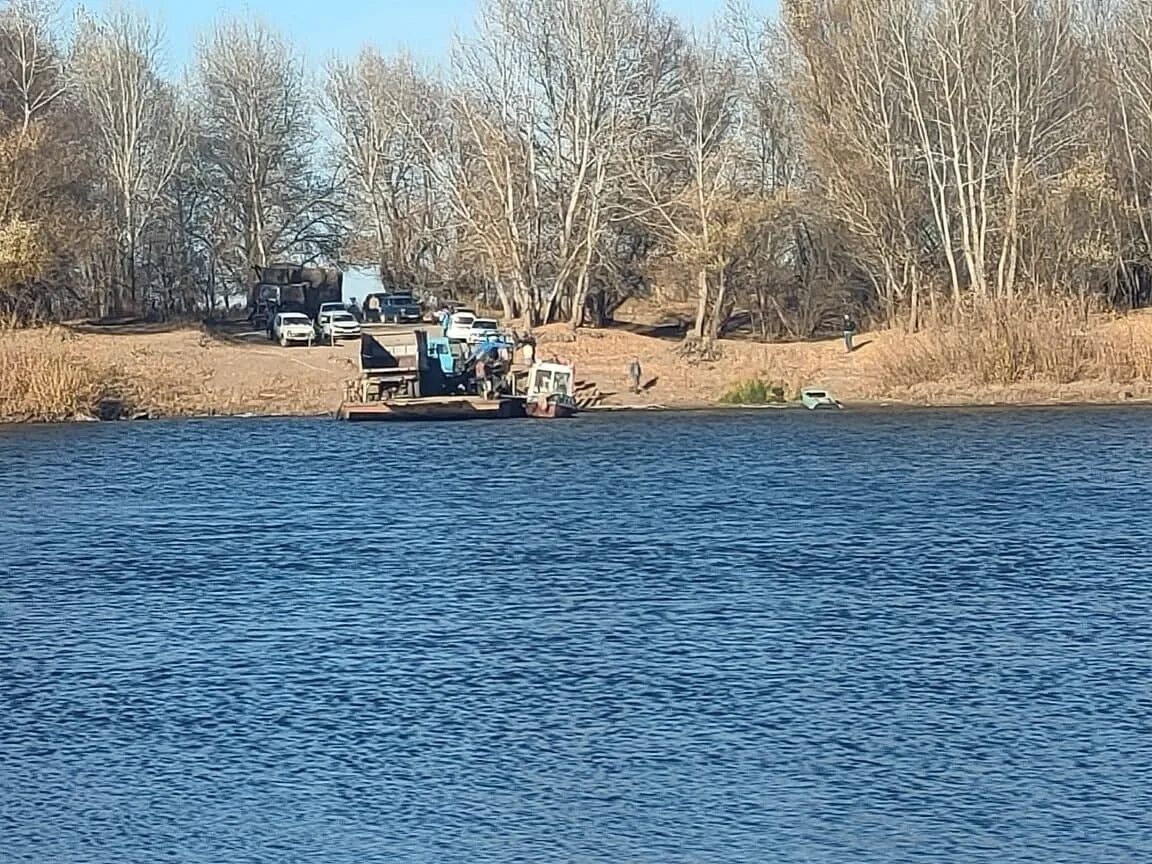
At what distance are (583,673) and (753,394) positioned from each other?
4149 cm

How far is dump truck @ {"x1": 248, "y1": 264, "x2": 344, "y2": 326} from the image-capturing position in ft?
276

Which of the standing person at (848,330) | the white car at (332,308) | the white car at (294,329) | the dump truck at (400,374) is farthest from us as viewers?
the white car at (332,308)

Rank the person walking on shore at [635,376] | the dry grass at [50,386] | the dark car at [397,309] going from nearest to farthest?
the dry grass at [50,386] < the person walking on shore at [635,376] < the dark car at [397,309]

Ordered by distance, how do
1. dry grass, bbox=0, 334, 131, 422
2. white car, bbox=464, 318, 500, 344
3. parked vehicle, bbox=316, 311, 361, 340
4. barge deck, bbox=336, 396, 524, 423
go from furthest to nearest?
parked vehicle, bbox=316, 311, 361, 340, white car, bbox=464, 318, 500, 344, barge deck, bbox=336, 396, 524, 423, dry grass, bbox=0, 334, 131, 422

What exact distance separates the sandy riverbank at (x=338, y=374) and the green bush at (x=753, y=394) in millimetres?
537

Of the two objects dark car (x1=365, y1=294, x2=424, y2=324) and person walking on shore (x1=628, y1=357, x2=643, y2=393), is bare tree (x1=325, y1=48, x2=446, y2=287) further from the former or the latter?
person walking on shore (x1=628, y1=357, x2=643, y2=393)

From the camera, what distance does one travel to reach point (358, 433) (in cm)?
5153

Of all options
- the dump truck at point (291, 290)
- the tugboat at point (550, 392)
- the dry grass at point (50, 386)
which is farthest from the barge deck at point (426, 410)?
the dump truck at point (291, 290)

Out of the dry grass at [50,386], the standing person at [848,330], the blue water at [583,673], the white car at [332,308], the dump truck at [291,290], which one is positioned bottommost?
the blue water at [583,673]

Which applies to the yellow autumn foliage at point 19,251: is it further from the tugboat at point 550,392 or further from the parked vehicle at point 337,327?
the tugboat at point 550,392

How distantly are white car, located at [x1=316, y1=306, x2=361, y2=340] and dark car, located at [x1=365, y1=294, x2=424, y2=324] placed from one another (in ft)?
25.2

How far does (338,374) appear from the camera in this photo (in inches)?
2486

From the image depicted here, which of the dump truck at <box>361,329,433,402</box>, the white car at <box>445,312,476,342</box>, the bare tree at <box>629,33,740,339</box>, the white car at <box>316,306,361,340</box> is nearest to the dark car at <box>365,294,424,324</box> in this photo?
the white car at <box>316,306,361,340</box>

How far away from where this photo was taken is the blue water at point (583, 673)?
539 inches
